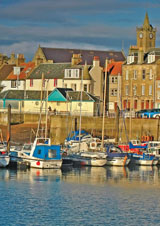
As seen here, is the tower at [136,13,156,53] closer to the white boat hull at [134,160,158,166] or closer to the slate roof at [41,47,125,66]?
the slate roof at [41,47,125,66]

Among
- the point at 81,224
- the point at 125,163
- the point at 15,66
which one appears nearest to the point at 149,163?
the point at 125,163

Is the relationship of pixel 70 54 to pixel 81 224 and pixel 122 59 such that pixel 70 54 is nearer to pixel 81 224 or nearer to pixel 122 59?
pixel 122 59

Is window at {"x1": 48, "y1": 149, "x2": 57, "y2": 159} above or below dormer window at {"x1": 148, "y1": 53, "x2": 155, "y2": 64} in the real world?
below

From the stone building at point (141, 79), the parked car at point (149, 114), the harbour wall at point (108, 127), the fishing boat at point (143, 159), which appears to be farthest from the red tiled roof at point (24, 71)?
the fishing boat at point (143, 159)

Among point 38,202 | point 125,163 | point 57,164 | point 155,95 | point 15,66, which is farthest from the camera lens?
point 15,66

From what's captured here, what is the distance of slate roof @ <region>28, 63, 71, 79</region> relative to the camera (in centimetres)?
11425

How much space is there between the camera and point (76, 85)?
11106 cm

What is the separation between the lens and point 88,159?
6794 cm

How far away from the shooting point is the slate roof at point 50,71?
11425 cm

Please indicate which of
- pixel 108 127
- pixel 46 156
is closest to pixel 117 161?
pixel 46 156

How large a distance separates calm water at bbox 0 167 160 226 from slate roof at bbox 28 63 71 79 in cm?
4812

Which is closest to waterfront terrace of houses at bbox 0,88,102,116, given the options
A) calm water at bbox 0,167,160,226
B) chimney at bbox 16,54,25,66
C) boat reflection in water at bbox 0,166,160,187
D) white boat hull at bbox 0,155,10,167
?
chimney at bbox 16,54,25,66

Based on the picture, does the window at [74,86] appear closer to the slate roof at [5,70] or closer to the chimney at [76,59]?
the chimney at [76,59]

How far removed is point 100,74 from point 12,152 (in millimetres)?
46607
